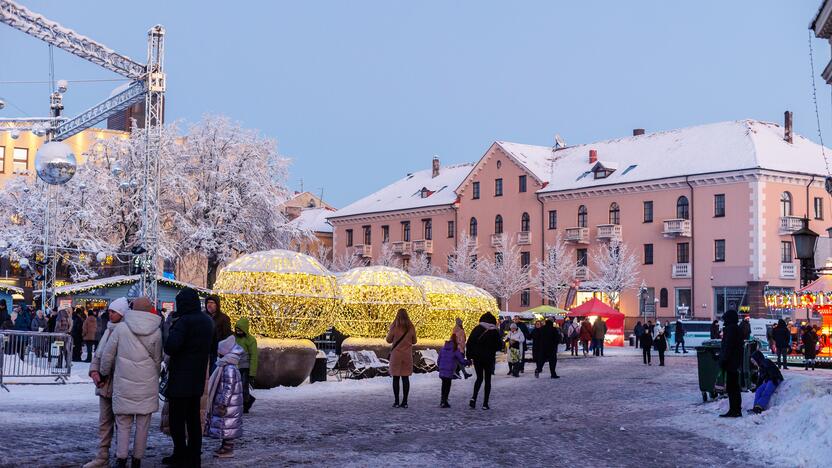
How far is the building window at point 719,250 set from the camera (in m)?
58.0

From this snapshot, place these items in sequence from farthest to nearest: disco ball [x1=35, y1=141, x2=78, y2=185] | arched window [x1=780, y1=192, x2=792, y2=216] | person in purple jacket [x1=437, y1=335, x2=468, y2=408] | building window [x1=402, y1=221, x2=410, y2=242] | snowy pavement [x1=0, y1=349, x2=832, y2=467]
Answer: building window [x1=402, y1=221, x2=410, y2=242] < arched window [x1=780, y1=192, x2=792, y2=216] < disco ball [x1=35, y1=141, x2=78, y2=185] < person in purple jacket [x1=437, y1=335, x2=468, y2=408] < snowy pavement [x1=0, y1=349, x2=832, y2=467]

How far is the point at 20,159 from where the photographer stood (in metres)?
68.8

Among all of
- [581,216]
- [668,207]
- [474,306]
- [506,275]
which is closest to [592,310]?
[668,207]

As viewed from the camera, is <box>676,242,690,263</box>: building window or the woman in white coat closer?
the woman in white coat

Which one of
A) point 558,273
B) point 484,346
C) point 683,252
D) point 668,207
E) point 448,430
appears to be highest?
point 668,207

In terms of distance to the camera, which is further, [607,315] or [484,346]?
[607,315]

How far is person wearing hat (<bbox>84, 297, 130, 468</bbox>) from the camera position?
9781mm

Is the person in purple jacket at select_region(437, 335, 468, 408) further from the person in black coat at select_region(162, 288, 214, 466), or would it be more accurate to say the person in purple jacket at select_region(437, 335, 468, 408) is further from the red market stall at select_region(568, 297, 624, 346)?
the red market stall at select_region(568, 297, 624, 346)

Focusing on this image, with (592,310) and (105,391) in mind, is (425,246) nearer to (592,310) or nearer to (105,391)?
(592,310)

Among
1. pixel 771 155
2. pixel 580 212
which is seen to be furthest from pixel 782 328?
pixel 580 212

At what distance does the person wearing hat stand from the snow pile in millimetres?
6859

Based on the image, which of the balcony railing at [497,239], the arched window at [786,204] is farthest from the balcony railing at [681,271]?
the balcony railing at [497,239]

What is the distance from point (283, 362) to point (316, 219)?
71.2m

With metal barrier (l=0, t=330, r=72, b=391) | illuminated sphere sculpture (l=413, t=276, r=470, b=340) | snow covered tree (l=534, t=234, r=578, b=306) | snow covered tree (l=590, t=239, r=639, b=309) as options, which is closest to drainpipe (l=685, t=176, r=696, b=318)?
snow covered tree (l=590, t=239, r=639, b=309)
